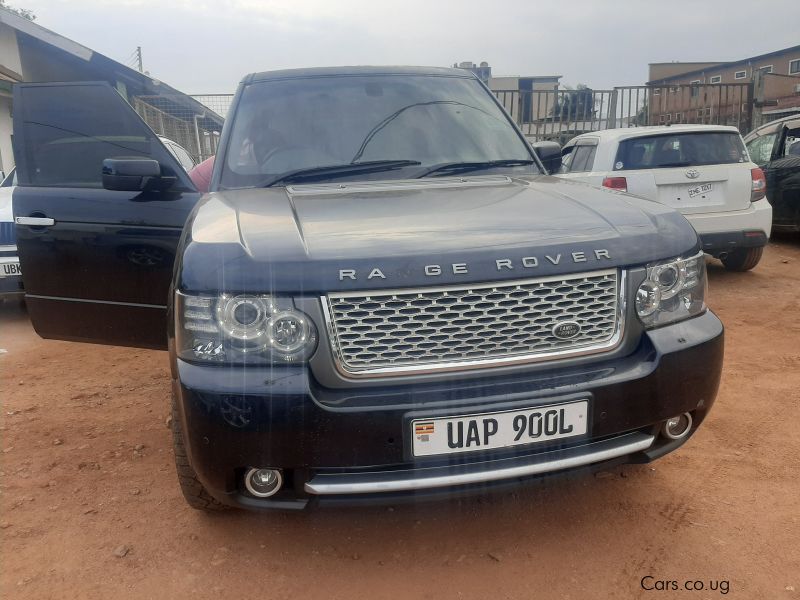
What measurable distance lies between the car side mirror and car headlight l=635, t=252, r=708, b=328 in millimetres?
2186

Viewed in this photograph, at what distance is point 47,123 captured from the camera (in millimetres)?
3391

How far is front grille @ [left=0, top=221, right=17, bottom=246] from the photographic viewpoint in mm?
5973

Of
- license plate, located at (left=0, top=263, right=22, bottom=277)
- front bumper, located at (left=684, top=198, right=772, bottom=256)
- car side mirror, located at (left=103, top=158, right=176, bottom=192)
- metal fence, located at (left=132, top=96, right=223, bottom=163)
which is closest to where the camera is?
car side mirror, located at (left=103, top=158, right=176, bottom=192)

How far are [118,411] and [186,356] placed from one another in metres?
2.17

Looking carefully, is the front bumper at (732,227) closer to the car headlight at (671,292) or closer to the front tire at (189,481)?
the car headlight at (671,292)

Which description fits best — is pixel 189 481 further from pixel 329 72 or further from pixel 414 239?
pixel 329 72

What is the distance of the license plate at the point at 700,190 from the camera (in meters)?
6.47

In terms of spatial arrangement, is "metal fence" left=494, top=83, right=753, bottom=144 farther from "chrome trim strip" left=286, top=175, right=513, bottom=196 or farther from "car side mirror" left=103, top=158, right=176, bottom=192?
"car side mirror" left=103, top=158, right=176, bottom=192

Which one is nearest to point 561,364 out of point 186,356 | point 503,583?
point 503,583

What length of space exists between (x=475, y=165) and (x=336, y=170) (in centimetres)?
70

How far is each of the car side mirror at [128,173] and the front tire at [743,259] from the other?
6.24 meters

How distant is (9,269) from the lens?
5.95 metres

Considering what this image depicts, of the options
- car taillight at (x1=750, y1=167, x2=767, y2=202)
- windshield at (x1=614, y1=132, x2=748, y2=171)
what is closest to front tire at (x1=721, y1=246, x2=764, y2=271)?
car taillight at (x1=750, y1=167, x2=767, y2=202)

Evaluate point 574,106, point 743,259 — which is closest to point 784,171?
point 743,259
